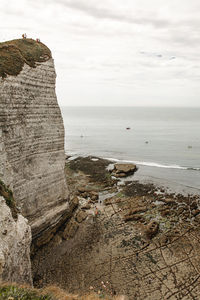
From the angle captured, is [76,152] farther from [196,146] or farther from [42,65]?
[42,65]

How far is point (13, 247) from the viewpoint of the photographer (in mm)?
10820

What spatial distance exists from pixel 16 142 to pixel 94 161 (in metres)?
33.6

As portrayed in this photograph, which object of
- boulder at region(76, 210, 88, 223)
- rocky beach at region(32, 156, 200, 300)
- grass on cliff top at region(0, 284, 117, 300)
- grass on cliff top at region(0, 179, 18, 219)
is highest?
grass on cliff top at region(0, 179, 18, 219)

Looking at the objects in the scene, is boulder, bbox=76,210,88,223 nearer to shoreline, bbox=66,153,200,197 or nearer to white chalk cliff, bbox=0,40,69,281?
white chalk cliff, bbox=0,40,69,281

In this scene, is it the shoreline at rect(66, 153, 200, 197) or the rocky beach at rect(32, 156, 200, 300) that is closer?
the rocky beach at rect(32, 156, 200, 300)

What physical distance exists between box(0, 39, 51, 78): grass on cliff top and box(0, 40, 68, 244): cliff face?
0.09 meters

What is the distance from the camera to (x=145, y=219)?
23641 millimetres

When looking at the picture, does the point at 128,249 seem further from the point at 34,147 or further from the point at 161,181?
the point at 161,181

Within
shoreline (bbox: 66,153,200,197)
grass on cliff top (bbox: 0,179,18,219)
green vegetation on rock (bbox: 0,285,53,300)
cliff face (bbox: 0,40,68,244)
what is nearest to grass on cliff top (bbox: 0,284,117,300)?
green vegetation on rock (bbox: 0,285,53,300)

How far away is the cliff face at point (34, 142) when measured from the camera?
594 inches

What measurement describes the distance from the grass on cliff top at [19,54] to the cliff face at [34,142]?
3.4 inches

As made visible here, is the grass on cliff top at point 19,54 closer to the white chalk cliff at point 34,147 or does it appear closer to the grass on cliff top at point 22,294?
the white chalk cliff at point 34,147

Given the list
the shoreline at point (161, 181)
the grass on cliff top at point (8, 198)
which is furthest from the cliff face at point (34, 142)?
the shoreline at point (161, 181)

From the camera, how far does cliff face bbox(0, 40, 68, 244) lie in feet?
49.5
